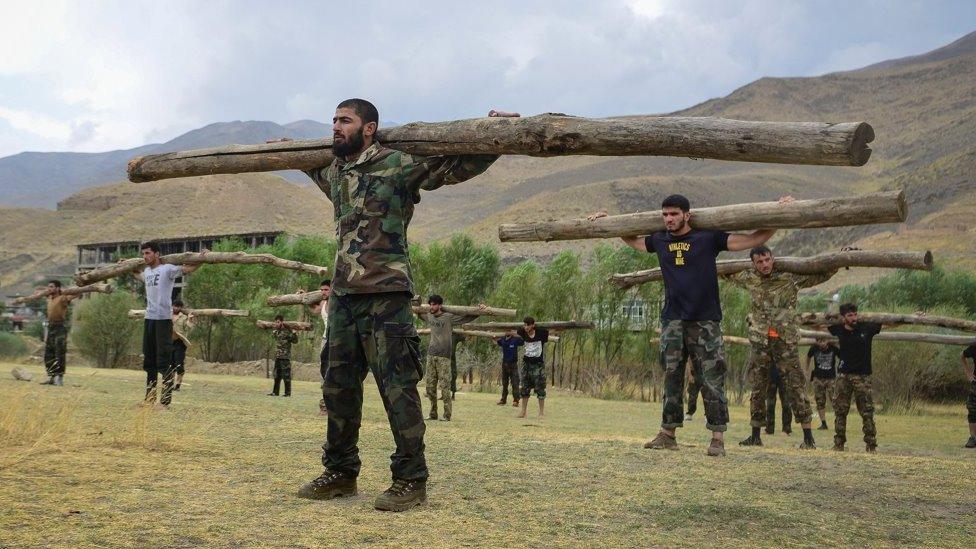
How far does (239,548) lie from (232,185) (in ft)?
382

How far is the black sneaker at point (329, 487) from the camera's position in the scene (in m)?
5.41

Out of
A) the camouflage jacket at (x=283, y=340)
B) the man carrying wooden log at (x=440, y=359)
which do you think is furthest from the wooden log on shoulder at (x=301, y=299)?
the man carrying wooden log at (x=440, y=359)

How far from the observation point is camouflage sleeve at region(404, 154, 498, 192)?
5.74m

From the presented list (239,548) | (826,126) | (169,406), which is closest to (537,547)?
(239,548)

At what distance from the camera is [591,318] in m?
38.5

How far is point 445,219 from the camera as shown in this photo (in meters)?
121

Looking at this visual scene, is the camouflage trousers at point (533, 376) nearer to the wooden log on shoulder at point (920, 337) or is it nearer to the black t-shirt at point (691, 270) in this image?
the wooden log on shoulder at point (920, 337)

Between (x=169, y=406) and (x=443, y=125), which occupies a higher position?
(x=443, y=125)

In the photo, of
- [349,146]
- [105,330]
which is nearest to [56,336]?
[349,146]

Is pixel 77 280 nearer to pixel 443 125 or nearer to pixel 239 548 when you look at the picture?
pixel 443 125

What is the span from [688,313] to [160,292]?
6.70 metres

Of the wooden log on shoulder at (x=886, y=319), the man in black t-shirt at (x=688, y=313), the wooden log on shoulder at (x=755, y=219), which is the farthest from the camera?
the wooden log on shoulder at (x=886, y=319)

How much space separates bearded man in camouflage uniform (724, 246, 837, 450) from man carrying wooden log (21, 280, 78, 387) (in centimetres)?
1190

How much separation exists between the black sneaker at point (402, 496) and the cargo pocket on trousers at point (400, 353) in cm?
57
